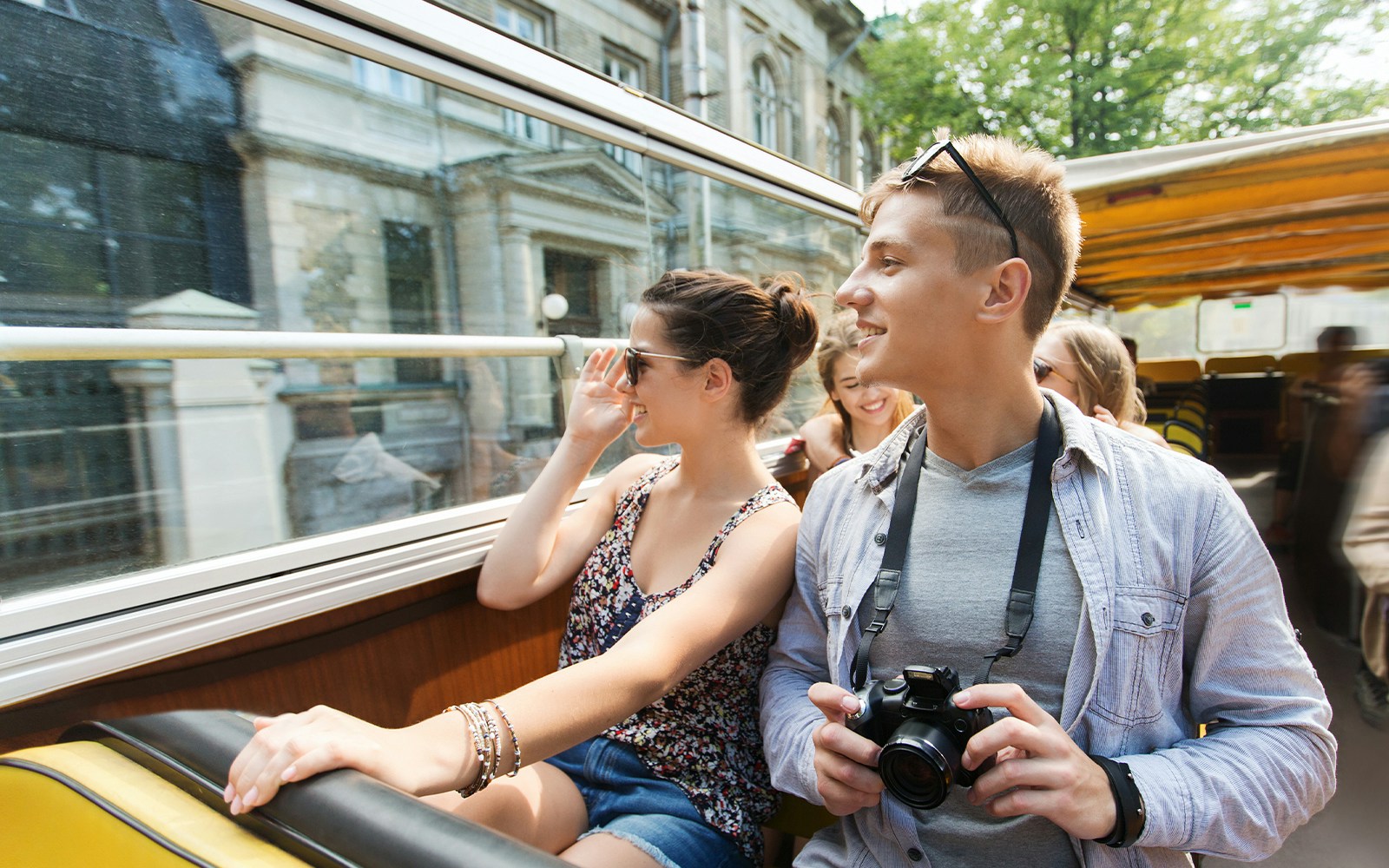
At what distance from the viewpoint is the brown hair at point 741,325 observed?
189cm

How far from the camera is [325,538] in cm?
173

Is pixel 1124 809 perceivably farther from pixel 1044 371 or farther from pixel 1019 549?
pixel 1044 371

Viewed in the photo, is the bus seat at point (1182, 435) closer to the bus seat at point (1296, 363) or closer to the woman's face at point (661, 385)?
the bus seat at point (1296, 363)

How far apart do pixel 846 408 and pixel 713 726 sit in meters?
1.89

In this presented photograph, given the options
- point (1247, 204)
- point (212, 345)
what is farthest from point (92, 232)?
point (1247, 204)

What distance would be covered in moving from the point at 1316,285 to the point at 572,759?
7538mm

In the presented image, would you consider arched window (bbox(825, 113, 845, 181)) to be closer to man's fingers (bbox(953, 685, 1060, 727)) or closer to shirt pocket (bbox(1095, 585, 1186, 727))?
shirt pocket (bbox(1095, 585, 1186, 727))

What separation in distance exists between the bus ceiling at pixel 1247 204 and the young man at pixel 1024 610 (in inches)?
74.7

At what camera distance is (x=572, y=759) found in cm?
171

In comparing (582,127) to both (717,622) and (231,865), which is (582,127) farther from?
(231,865)

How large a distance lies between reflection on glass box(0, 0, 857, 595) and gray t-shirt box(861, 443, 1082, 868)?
1.36 m

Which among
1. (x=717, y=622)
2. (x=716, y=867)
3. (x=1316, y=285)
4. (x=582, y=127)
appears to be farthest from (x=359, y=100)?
(x=1316, y=285)

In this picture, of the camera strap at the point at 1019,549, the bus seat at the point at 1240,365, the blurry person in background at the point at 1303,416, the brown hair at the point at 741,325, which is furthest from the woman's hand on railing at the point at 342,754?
the bus seat at the point at 1240,365

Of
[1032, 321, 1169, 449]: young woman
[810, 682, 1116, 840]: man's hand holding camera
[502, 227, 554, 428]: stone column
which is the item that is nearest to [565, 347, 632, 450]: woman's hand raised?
[502, 227, 554, 428]: stone column
